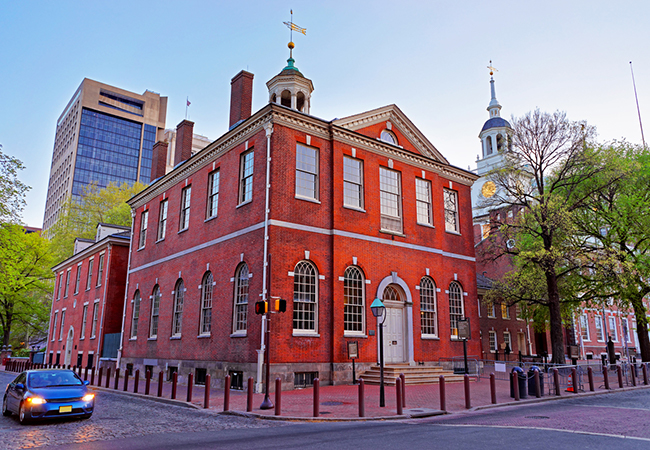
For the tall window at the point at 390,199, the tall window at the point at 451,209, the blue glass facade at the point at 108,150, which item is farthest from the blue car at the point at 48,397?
the blue glass facade at the point at 108,150

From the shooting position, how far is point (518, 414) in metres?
12.5

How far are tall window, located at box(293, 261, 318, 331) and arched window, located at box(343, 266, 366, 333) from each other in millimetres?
1539

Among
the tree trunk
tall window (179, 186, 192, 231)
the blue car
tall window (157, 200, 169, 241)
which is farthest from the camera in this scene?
tall window (157, 200, 169, 241)

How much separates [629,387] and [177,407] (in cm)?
1851

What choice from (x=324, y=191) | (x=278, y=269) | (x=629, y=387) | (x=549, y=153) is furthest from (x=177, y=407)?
→ (x=549, y=153)

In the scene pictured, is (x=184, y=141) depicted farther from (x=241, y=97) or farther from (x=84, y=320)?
(x=84, y=320)

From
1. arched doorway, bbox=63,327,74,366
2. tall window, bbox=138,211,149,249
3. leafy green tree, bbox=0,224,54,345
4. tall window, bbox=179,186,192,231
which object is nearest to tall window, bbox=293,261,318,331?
tall window, bbox=179,186,192,231

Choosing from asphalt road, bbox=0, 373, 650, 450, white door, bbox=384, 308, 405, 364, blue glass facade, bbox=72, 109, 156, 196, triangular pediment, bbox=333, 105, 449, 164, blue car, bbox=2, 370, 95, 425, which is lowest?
asphalt road, bbox=0, 373, 650, 450

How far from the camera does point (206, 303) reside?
73.3 feet

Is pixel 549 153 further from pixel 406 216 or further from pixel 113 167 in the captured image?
pixel 113 167

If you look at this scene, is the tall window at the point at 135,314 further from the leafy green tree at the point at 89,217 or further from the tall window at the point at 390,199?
the leafy green tree at the point at 89,217

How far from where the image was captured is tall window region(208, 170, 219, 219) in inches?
918

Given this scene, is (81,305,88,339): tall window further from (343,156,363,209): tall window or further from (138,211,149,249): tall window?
(343,156,363,209): tall window

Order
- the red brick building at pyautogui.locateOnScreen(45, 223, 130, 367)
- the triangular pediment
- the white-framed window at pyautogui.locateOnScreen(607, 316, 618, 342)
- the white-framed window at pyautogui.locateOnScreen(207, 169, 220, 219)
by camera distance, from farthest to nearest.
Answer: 1. the white-framed window at pyautogui.locateOnScreen(607, 316, 618, 342)
2. the red brick building at pyautogui.locateOnScreen(45, 223, 130, 367)
3. the white-framed window at pyautogui.locateOnScreen(207, 169, 220, 219)
4. the triangular pediment
